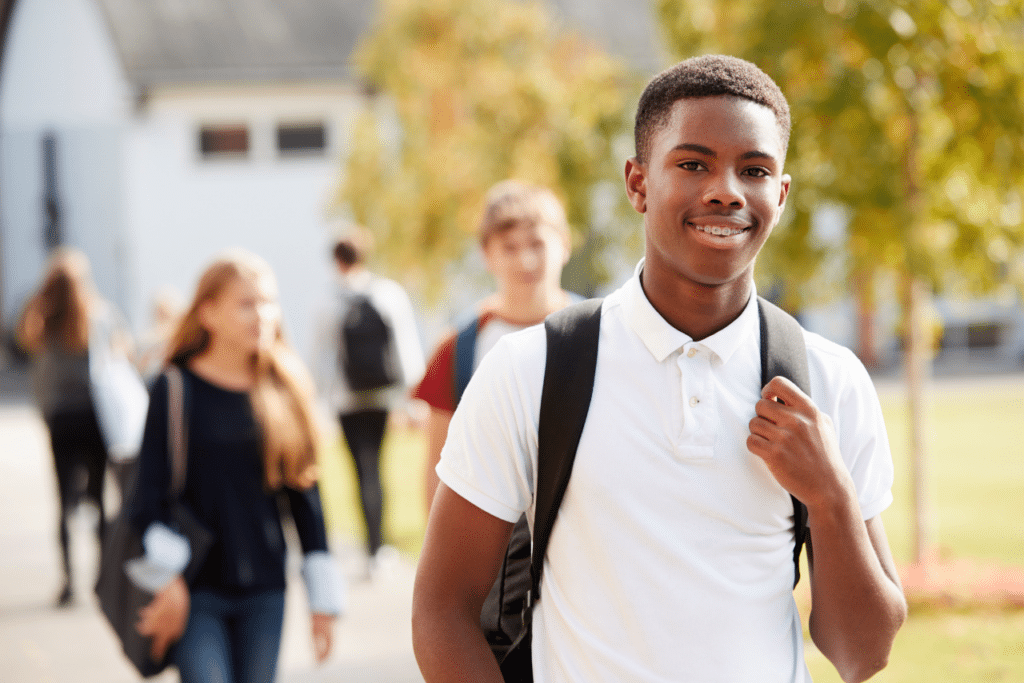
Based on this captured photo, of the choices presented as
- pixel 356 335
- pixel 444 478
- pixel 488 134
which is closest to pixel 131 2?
pixel 488 134

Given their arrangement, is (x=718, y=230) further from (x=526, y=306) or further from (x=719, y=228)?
(x=526, y=306)

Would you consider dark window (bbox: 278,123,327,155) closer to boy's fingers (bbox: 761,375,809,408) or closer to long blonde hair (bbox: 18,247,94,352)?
long blonde hair (bbox: 18,247,94,352)

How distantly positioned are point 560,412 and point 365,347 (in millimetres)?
6501

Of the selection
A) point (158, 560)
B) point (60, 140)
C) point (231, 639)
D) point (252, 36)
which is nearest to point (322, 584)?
point (231, 639)

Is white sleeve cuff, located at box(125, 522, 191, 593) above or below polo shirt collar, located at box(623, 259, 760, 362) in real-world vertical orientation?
below

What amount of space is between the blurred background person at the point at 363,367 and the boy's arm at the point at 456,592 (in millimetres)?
6276

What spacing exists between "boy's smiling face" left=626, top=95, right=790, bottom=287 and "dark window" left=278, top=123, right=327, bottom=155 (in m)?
25.5

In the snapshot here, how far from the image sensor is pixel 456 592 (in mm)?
1729

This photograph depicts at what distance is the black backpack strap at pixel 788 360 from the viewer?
5.83 feet

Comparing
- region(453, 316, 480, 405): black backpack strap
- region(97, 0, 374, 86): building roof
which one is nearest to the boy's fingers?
region(453, 316, 480, 405): black backpack strap

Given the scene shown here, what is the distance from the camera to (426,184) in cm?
1738

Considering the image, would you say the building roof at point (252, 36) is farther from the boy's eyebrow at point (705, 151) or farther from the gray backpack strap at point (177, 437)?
the boy's eyebrow at point (705, 151)

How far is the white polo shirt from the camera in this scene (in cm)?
168

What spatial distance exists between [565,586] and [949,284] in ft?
19.7
